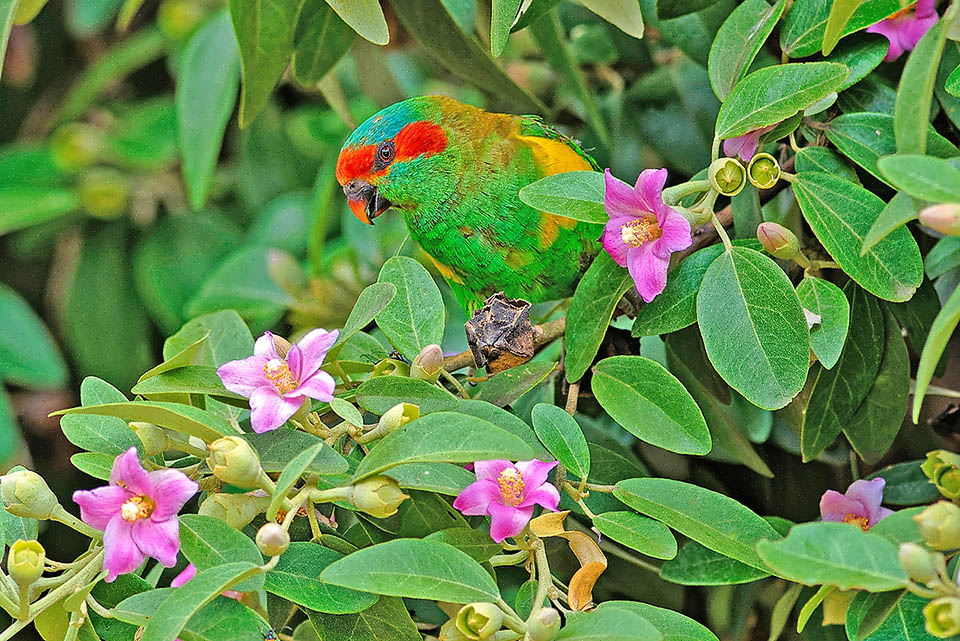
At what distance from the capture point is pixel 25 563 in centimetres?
46

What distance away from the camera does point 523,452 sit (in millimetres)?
453

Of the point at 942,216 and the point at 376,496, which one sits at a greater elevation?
the point at 942,216

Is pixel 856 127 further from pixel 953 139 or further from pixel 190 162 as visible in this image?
pixel 190 162

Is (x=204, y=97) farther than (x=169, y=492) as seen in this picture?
Yes

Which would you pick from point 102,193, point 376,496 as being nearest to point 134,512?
point 376,496

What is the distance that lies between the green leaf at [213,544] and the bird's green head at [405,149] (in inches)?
24.0

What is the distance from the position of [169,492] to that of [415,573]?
0.14 meters

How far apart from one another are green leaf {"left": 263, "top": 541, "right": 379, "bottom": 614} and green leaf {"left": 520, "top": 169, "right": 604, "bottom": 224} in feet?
0.80

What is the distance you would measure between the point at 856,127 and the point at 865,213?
84mm

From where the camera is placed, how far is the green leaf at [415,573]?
0.46 m

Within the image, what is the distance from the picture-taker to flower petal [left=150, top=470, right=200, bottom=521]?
50cm

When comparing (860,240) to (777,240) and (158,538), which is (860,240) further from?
(158,538)

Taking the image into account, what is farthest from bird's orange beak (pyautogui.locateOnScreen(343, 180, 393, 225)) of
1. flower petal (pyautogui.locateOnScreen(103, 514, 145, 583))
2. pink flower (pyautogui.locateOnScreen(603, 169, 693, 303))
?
flower petal (pyautogui.locateOnScreen(103, 514, 145, 583))

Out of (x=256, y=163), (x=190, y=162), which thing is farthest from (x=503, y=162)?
(x=256, y=163)
